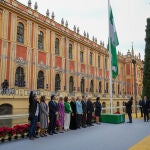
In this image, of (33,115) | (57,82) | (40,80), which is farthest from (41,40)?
(33,115)

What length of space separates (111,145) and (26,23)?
17424mm

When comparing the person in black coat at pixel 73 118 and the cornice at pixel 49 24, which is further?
the cornice at pixel 49 24

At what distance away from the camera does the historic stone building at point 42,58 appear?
19719 millimetres

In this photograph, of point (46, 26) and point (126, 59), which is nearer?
point (46, 26)

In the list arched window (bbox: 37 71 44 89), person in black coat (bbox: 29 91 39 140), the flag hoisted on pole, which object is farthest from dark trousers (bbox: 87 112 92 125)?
arched window (bbox: 37 71 44 89)

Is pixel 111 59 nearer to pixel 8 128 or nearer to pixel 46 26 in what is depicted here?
pixel 8 128

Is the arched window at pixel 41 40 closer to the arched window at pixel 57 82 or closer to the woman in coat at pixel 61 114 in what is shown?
the arched window at pixel 57 82

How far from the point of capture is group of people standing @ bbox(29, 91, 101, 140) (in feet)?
30.7

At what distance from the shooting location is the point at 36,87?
74.3ft

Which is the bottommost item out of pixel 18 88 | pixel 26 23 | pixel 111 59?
pixel 18 88

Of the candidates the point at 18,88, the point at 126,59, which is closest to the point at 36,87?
the point at 18,88

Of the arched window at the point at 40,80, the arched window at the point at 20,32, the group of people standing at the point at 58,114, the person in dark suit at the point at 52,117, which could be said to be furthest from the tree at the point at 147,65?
the person in dark suit at the point at 52,117

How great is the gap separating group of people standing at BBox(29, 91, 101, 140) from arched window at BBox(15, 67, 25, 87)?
371 inches

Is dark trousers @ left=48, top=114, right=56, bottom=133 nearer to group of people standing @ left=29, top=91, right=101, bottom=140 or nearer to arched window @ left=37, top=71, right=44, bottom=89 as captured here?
group of people standing @ left=29, top=91, right=101, bottom=140
